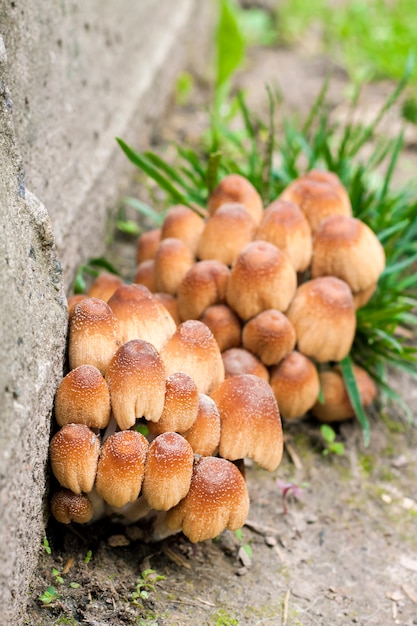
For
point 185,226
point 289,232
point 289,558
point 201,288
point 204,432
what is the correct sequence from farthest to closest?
point 185,226 → point 289,232 → point 201,288 → point 289,558 → point 204,432

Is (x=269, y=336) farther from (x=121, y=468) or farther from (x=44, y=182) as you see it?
(x=44, y=182)

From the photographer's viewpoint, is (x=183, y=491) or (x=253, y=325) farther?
(x=253, y=325)

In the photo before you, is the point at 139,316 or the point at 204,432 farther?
the point at 139,316

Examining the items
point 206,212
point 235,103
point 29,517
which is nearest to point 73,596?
point 29,517

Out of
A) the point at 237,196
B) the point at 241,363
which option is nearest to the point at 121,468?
the point at 241,363

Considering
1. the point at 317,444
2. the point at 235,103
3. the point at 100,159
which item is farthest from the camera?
the point at 235,103

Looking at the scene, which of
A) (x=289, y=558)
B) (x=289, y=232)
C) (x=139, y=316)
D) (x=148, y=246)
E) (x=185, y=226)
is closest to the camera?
(x=139, y=316)

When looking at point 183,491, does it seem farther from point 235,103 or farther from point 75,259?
point 235,103
